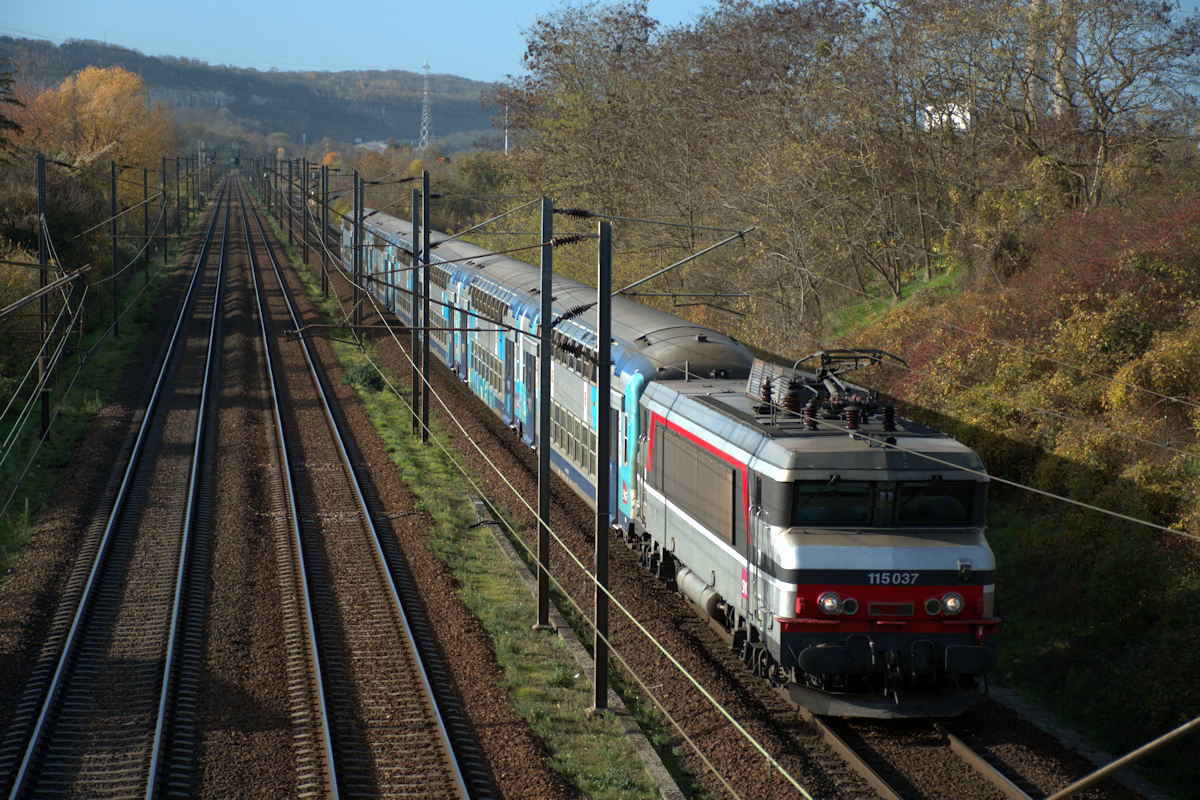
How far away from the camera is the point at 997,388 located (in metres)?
20.4

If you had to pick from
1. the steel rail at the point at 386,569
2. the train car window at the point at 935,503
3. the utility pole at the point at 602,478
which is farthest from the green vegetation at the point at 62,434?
the train car window at the point at 935,503

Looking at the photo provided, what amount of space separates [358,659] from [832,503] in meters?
6.69

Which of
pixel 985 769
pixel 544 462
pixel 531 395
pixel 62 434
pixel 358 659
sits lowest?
pixel 358 659

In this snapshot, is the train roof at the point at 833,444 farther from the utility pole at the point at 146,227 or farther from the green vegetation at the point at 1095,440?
the utility pole at the point at 146,227

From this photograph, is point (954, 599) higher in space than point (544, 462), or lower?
lower

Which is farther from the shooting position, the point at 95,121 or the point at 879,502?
the point at 95,121

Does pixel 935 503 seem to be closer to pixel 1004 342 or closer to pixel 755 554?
pixel 755 554

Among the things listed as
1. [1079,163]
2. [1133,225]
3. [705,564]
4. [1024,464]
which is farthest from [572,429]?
[1079,163]

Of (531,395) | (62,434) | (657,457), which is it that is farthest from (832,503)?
(62,434)

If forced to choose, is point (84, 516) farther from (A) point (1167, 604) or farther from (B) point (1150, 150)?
(B) point (1150, 150)

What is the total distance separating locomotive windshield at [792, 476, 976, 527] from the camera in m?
11.5

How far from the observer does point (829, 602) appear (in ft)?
36.9

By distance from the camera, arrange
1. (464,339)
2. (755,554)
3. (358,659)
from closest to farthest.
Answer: (755,554) < (358,659) < (464,339)

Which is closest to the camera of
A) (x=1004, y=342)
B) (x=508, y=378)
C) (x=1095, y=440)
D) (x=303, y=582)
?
(x=303, y=582)
